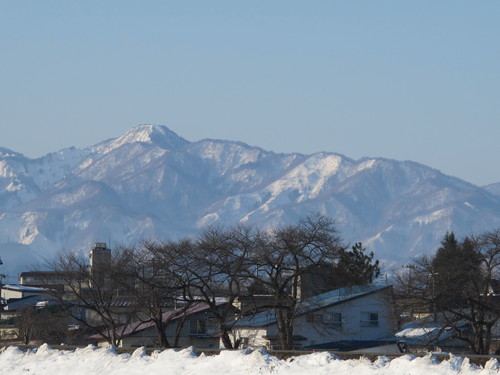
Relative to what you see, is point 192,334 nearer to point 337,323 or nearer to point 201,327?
point 201,327

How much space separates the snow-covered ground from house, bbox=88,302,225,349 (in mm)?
45242

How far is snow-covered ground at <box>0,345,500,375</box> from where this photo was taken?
90.5ft

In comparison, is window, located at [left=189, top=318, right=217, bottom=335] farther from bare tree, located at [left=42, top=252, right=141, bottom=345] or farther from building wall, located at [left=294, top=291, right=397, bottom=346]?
building wall, located at [left=294, top=291, right=397, bottom=346]

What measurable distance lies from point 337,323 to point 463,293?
12.4 m

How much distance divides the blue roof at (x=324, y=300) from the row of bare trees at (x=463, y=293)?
3850mm


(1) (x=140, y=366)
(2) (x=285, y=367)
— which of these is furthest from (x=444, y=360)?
(1) (x=140, y=366)

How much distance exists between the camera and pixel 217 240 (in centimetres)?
7750

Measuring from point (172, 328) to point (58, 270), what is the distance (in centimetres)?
2056

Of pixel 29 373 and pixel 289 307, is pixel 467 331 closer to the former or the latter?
pixel 289 307

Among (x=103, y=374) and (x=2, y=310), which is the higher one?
(x=2, y=310)

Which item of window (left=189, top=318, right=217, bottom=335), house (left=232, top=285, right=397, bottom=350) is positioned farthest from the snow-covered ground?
Answer: window (left=189, top=318, right=217, bottom=335)

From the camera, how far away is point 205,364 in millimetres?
30141

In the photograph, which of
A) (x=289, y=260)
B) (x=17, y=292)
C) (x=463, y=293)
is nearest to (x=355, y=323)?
(x=289, y=260)

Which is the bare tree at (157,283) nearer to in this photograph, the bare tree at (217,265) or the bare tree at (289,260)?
the bare tree at (217,265)
